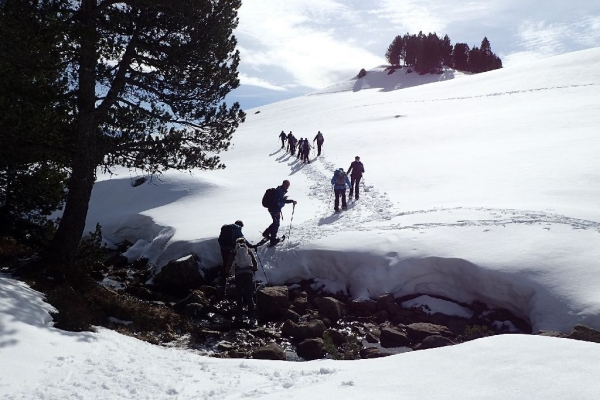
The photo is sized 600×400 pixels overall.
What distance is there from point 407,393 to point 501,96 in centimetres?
4703

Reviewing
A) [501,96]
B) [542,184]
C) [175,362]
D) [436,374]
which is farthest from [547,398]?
[501,96]

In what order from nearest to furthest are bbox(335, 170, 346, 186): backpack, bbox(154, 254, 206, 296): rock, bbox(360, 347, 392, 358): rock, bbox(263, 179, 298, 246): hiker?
bbox(360, 347, 392, 358): rock
bbox(154, 254, 206, 296): rock
bbox(263, 179, 298, 246): hiker
bbox(335, 170, 346, 186): backpack

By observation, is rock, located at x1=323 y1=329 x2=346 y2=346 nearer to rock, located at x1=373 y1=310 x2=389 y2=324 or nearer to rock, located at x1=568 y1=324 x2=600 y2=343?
rock, located at x1=373 y1=310 x2=389 y2=324

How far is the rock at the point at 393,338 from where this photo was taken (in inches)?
367

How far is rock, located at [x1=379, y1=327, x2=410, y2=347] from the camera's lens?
9320 mm

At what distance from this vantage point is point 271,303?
36.4ft

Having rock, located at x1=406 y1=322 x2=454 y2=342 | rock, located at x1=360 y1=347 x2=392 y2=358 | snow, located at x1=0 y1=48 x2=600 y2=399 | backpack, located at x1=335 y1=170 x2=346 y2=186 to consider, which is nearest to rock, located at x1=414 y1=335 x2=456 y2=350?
rock, located at x1=406 y1=322 x2=454 y2=342

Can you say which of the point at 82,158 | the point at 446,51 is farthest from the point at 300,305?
the point at 446,51

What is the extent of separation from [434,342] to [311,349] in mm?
2423

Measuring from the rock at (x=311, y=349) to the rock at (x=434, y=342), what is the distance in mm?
1917

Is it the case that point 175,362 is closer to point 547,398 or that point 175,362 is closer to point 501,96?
point 547,398

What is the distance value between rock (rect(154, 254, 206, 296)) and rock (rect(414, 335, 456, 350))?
22.6 ft

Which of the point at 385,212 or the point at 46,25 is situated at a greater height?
the point at 46,25

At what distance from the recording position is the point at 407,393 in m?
4.30
